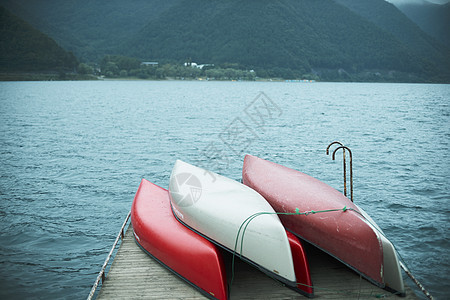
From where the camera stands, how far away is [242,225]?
5988 millimetres

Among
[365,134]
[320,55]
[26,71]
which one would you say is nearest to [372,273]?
[365,134]

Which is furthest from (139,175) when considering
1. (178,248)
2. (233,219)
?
(233,219)

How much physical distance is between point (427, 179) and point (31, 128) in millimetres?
27925

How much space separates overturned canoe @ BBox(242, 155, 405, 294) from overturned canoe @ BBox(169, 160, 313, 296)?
2.10 ft

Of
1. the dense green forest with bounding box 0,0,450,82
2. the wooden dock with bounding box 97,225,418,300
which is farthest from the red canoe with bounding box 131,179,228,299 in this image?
the dense green forest with bounding box 0,0,450,82

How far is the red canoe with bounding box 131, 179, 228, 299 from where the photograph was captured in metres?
5.81

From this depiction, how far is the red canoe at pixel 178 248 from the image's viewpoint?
229 inches

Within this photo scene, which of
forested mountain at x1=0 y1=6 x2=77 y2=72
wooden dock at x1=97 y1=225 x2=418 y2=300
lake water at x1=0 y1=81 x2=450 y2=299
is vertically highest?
forested mountain at x1=0 y1=6 x2=77 y2=72

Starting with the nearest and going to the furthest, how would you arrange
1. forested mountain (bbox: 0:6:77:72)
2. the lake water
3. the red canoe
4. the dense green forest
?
the red canoe < the lake water < forested mountain (bbox: 0:6:77:72) < the dense green forest

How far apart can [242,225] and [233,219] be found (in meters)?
0.25

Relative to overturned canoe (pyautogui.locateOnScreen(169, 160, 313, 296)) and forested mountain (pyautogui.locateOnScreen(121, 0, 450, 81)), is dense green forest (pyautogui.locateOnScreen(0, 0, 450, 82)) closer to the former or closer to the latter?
forested mountain (pyautogui.locateOnScreen(121, 0, 450, 81))

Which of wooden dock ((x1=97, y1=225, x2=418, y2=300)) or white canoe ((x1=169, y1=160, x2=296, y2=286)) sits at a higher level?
white canoe ((x1=169, y1=160, x2=296, y2=286))

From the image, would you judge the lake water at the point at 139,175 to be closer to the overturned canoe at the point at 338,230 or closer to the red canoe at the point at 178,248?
the red canoe at the point at 178,248

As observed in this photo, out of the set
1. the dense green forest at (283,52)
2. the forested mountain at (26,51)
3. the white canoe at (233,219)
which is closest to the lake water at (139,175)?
the white canoe at (233,219)
